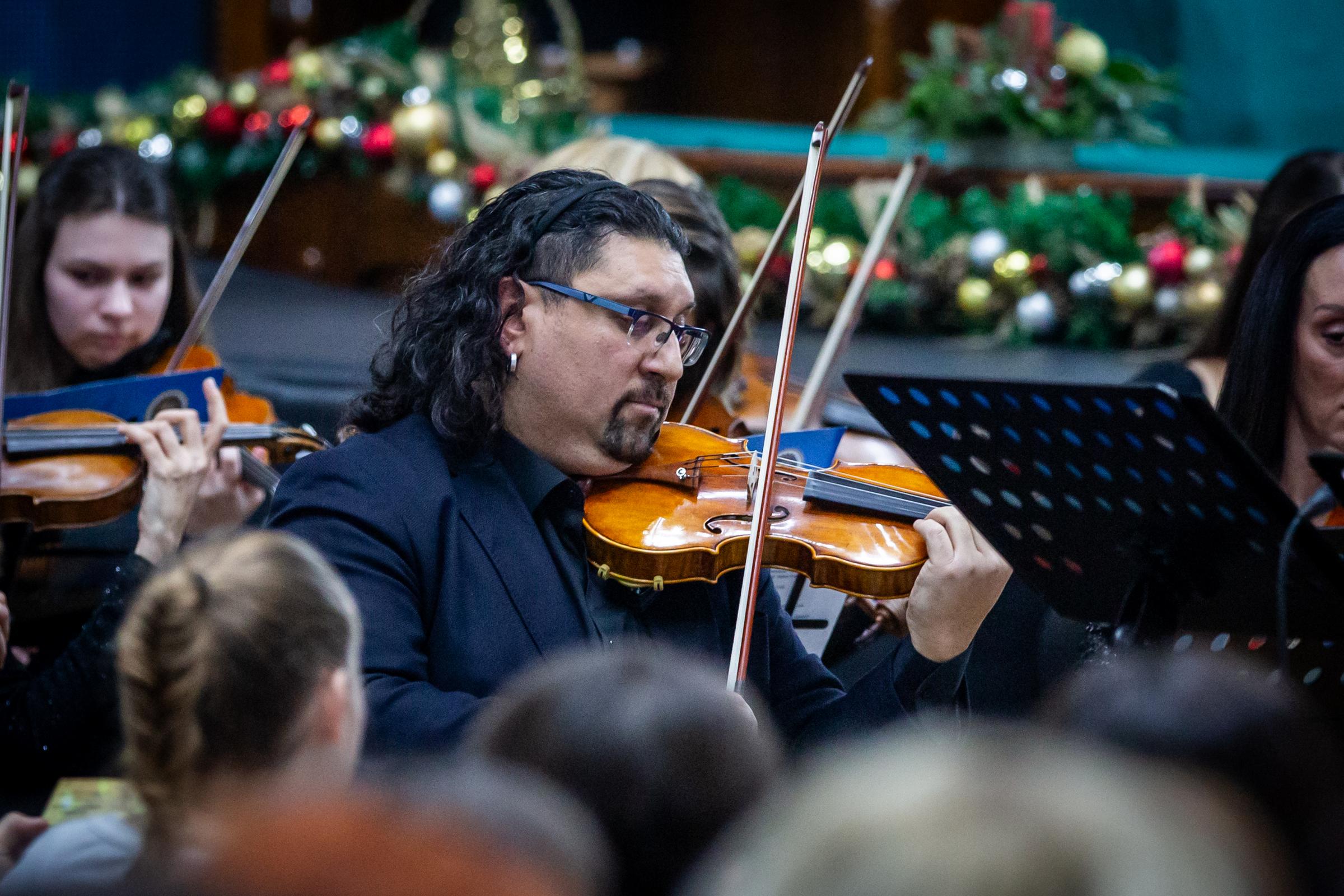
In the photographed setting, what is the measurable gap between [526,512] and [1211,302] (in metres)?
2.60

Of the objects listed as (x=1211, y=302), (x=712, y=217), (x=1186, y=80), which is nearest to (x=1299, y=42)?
(x=1186, y=80)

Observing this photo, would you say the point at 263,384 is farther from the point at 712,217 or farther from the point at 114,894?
the point at 114,894

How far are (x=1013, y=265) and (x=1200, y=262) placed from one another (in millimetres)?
475

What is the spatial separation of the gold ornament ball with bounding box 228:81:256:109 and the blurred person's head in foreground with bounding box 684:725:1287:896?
14.0 feet

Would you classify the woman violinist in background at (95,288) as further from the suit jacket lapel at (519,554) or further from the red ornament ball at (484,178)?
the red ornament ball at (484,178)

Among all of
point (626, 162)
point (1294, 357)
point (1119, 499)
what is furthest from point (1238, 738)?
point (626, 162)

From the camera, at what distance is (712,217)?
2432 mm

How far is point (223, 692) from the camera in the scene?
0.94m

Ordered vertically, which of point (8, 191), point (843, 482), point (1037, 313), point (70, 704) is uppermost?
point (8, 191)

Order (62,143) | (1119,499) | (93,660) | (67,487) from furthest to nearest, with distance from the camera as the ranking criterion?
1. (62,143)
2. (67,487)
3. (93,660)
4. (1119,499)

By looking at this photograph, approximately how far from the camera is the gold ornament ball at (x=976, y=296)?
159 inches

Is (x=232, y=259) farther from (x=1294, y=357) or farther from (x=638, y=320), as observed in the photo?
(x=1294, y=357)

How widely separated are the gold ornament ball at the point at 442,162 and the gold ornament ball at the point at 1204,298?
2.05 meters

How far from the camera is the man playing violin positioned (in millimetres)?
1594
